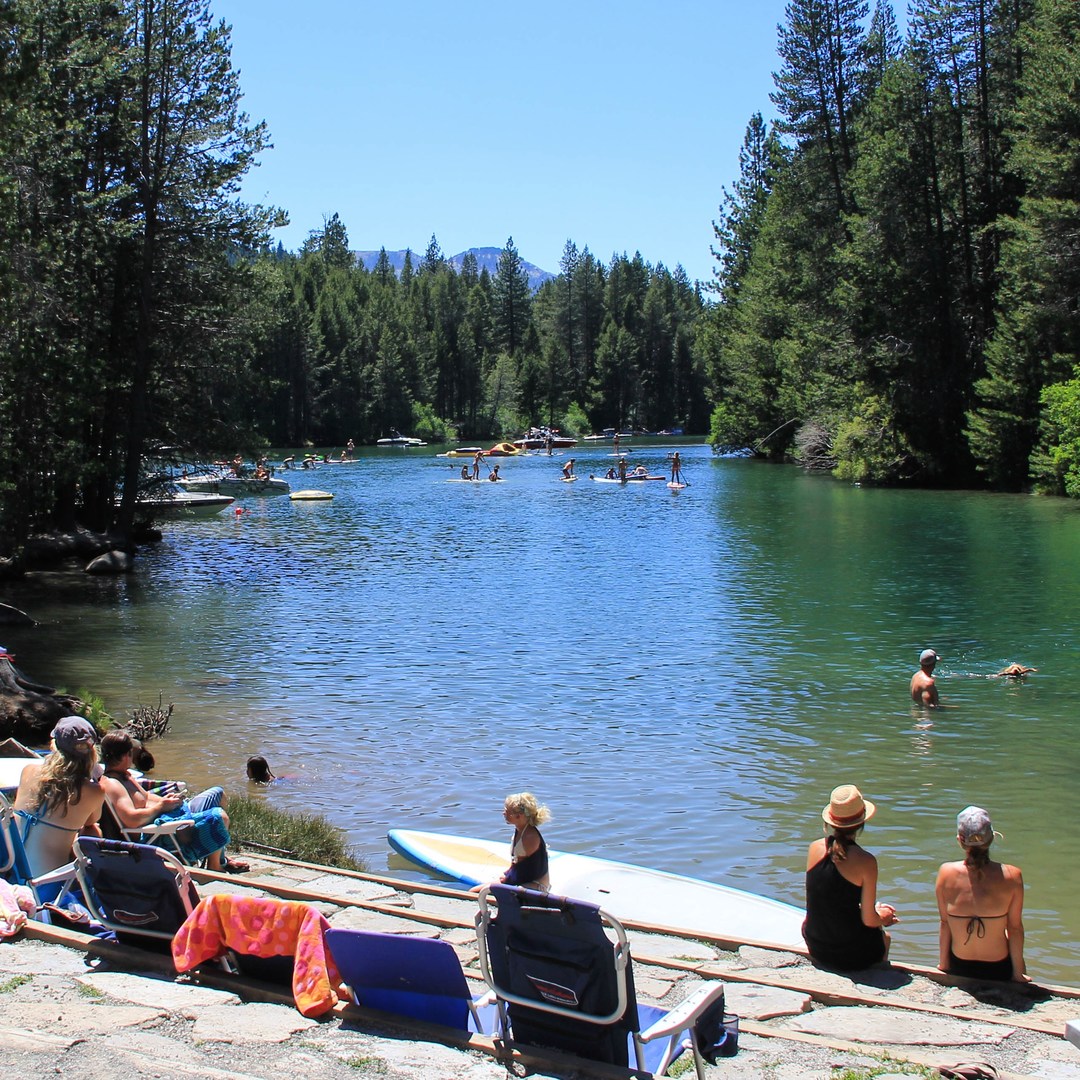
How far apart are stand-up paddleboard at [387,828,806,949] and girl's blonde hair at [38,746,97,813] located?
11.2 feet

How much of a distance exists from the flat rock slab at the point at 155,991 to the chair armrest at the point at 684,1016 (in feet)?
7.39

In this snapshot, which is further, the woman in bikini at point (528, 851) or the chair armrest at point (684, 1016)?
the woman in bikini at point (528, 851)

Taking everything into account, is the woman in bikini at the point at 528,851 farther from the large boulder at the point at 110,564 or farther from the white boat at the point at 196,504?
the white boat at the point at 196,504

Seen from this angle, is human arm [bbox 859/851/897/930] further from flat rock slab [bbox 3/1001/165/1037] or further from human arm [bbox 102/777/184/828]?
human arm [bbox 102/777/184/828]

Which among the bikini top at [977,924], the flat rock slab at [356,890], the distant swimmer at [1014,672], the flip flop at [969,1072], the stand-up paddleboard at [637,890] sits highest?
the bikini top at [977,924]

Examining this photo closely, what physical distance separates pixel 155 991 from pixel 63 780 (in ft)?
6.51

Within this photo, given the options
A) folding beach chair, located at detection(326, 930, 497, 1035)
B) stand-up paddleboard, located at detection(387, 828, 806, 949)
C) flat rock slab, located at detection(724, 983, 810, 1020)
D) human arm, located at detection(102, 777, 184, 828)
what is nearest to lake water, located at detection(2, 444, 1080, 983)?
stand-up paddleboard, located at detection(387, 828, 806, 949)

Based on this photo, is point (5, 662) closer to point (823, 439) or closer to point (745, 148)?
point (823, 439)

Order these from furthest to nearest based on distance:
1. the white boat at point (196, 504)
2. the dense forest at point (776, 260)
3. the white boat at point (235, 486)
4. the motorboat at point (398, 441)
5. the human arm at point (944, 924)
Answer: the motorboat at point (398, 441)
the white boat at point (235, 486)
the white boat at point (196, 504)
the dense forest at point (776, 260)
the human arm at point (944, 924)

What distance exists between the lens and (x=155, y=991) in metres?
6.21

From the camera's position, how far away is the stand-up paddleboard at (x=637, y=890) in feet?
28.6

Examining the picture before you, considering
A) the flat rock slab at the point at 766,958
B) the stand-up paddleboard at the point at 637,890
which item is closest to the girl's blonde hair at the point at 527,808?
the stand-up paddleboard at the point at 637,890

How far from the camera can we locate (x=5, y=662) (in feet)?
48.9

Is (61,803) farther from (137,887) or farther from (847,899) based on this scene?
(847,899)
